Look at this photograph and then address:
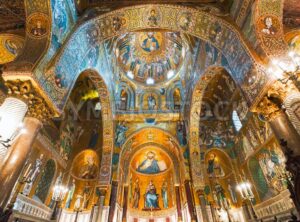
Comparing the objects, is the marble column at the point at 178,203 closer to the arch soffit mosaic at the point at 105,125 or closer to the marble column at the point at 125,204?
the marble column at the point at 125,204

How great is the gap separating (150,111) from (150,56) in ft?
16.8

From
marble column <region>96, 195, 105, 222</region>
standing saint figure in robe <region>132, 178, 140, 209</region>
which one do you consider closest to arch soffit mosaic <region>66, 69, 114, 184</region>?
marble column <region>96, 195, 105, 222</region>

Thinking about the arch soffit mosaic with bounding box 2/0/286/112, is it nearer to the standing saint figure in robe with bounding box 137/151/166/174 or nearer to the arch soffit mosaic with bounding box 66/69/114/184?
the arch soffit mosaic with bounding box 66/69/114/184

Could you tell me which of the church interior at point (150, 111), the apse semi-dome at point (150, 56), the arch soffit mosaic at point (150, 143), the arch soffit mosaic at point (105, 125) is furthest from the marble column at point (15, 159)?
the apse semi-dome at point (150, 56)

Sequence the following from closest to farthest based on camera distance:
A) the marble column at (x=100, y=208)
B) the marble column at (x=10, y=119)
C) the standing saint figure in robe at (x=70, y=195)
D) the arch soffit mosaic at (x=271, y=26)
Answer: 1. the marble column at (x=10, y=119)
2. the arch soffit mosaic at (x=271, y=26)
3. the marble column at (x=100, y=208)
4. the standing saint figure in robe at (x=70, y=195)

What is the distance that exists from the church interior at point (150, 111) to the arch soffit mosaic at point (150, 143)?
0.12 metres

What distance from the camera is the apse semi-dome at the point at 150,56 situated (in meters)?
14.0

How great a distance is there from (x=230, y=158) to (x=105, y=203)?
9398mm

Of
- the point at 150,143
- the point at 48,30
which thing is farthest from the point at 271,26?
the point at 150,143

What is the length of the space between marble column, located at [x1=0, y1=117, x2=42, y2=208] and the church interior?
0.02 metres

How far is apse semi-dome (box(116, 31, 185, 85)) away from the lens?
1404 cm

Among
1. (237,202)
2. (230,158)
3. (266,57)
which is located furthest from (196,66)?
(237,202)

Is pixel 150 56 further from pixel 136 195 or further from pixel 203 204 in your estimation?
pixel 203 204

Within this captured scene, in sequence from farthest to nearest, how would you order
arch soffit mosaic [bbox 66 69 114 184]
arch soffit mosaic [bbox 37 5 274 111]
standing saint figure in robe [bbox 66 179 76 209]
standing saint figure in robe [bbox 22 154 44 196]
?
standing saint figure in robe [bbox 66 179 76 209] < arch soffit mosaic [bbox 66 69 114 184] < standing saint figure in robe [bbox 22 154 44 196] < arch soffit mosaic [bbox 37 5 274 111]
